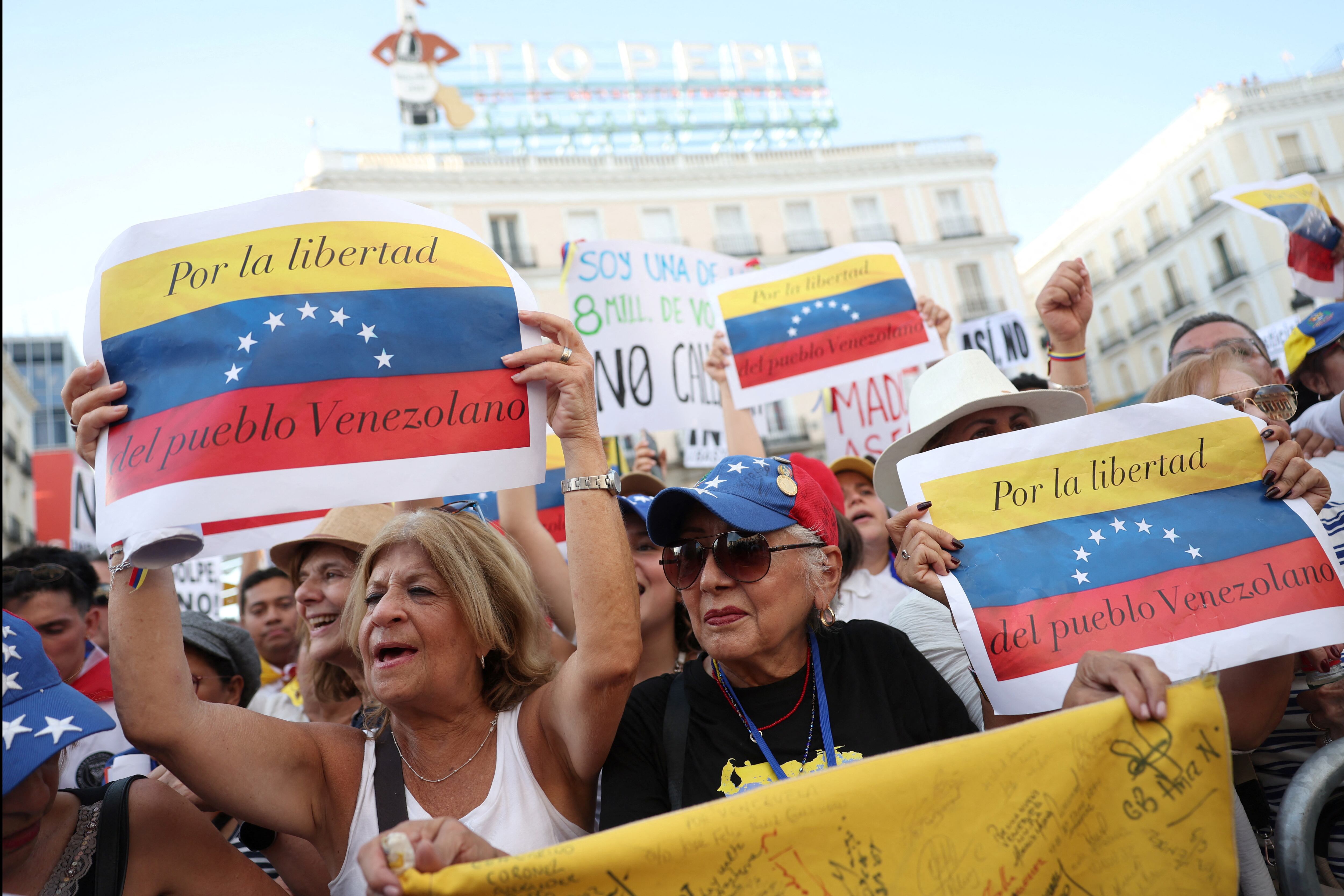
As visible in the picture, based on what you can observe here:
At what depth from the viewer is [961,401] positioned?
9.91 ft

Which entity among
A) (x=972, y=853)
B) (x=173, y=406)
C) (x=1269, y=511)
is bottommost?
(x=972, y=853)

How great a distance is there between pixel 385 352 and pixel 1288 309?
39.1 m

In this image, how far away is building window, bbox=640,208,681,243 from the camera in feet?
105

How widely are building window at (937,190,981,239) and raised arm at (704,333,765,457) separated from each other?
1228 inches

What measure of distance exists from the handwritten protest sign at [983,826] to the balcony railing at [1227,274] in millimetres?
39101

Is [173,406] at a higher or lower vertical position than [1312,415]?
higher

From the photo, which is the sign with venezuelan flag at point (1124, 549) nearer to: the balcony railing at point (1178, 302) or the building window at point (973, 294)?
the building window at point (973, 294)

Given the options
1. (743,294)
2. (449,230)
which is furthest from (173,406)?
(743,294)

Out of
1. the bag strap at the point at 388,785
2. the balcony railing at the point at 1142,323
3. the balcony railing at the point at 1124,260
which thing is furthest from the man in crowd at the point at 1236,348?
the balcony railing at the point at 1124,260

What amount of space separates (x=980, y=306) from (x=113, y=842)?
33992mm

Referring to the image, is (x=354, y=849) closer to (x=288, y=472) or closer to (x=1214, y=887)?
(x=288, y=472)

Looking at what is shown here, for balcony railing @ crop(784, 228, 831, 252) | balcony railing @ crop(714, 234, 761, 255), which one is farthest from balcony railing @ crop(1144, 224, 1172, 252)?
balcony railing @ crop(714, 234, 761, 255)

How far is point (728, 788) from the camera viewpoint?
7.16 ft

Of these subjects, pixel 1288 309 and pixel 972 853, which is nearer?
pixel 972 853
